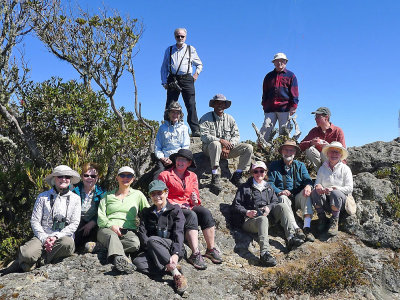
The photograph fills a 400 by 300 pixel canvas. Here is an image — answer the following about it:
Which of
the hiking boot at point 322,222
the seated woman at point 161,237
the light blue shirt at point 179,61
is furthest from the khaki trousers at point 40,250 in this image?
the light blue shirt at point 179,61

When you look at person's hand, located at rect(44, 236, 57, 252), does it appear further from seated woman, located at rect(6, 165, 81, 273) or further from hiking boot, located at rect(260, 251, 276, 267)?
hiking boot, located at rect(260, 251, 276, 267)

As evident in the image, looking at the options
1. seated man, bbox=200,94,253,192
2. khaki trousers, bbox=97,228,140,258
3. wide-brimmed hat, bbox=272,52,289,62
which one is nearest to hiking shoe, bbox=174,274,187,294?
khaki trousers, bbox=97,228,140,258

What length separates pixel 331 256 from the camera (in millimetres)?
7508

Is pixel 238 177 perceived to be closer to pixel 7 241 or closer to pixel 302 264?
pixel 302 264

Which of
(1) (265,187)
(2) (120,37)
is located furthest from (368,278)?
(2) (120,37)

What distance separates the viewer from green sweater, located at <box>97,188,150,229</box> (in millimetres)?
6531

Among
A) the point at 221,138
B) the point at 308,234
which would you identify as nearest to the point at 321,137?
the point at 221,138

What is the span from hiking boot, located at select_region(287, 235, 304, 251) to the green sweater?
11.2 ft

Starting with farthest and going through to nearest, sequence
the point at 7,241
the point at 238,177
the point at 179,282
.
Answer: the point at 238,177, the point at 7,241, the point at 179,282

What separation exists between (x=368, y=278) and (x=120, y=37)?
28.7 ft

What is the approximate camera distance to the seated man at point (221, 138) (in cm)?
916

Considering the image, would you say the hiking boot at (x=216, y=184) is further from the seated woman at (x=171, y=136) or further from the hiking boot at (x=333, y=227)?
the hiking boot at (x=333, y=227)

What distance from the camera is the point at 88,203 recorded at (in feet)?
22.9

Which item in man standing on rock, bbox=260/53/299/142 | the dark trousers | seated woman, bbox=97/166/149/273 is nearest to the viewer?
seated woman, bbox=97/166/149/273
